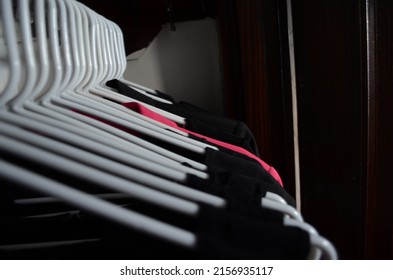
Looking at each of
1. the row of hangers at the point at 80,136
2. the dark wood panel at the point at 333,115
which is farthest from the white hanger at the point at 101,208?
the dark wood panel at the point at 333,115

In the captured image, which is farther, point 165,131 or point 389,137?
point 389,137

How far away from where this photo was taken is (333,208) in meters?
0.76

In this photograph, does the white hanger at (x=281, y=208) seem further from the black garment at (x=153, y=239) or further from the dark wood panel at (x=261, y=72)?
the dark wood panel at (x=261, y=72)

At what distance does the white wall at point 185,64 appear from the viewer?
3.59 feet

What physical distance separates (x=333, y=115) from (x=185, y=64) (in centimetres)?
65

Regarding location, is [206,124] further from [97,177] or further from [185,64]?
[185,64]

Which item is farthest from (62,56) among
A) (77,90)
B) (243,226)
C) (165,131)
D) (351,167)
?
(351,167)

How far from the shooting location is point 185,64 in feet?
3.66

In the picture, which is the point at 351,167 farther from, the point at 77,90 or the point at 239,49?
the point at 77,90

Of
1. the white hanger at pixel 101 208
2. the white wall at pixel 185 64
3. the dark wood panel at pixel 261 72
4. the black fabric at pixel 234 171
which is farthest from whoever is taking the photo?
the white wall at pixel 185 64

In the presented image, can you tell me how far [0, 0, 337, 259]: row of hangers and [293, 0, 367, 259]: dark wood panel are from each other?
480 millimetres

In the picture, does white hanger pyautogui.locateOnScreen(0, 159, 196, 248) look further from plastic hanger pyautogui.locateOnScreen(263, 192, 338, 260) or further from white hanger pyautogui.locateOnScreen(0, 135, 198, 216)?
plastic hanger pyautogui.locateOnScreen(263, 192, 338, 260)

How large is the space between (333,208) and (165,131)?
2.05 feet

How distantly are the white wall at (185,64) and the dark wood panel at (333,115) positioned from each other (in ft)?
1.43
